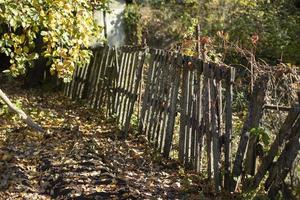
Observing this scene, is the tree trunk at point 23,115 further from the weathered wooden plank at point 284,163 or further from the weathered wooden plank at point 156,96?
the weathered wooden plank at point 284,163

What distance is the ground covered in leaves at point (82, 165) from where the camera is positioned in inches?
229

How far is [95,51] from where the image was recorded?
10539 millimetres

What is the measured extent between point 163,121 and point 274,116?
2187mm

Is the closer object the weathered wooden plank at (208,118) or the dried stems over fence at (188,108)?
the dried stems over fence at (188,108)

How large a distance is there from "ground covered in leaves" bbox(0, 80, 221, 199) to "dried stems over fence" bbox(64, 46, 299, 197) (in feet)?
0.90

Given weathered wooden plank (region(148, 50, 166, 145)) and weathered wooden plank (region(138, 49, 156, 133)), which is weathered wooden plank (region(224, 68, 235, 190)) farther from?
weathered wooden plank (region(138, 49, 156, 133))

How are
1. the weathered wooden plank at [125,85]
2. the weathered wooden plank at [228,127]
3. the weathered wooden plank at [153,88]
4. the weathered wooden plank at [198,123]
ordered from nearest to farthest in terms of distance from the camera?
the weathered wooden plank at [228,127] < the weathered wooden plank at [198,123] < the weathered wooden plank at [153,88] < the weathered wooden plank at [125,85]

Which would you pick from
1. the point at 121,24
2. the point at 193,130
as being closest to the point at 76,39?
the point at 193,130

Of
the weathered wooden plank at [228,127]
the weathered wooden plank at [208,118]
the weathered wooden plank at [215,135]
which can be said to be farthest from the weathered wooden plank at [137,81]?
A: the weathered wooden plank at [228,127]

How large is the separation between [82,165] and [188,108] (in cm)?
165

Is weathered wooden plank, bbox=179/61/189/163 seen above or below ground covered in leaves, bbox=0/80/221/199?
above

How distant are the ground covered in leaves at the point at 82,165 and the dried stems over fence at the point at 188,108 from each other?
0.28 metres

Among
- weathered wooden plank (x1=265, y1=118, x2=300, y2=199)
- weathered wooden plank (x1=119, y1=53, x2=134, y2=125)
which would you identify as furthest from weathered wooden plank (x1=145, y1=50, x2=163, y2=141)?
weathered wooden plank (x1=265, y1=118, x2=300, y2=199)

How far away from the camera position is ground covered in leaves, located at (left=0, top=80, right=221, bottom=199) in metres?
5.81
